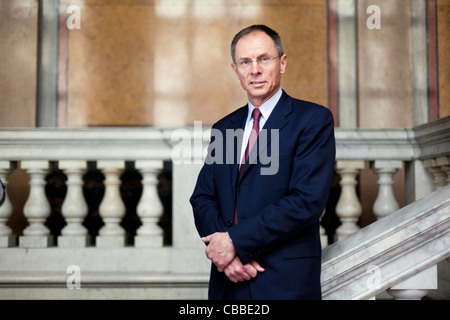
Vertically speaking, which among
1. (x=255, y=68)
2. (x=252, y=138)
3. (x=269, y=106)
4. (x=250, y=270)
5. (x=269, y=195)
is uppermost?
(x=255, y=68)

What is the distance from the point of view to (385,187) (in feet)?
10.4

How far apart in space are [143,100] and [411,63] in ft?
8.13

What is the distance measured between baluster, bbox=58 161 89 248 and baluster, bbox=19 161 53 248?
99mm

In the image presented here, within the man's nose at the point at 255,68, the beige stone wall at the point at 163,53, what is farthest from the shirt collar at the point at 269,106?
the beige stone wall at the point at 163,53

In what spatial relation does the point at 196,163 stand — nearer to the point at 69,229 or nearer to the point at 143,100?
the point at 69,229

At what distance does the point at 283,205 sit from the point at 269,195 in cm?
12

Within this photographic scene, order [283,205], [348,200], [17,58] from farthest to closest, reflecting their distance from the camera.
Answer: [17,58], [348,200], [283,205]

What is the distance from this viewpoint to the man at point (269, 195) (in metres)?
1.78

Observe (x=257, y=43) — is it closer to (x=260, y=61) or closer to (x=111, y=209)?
(x=260, y=61)

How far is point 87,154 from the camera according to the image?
3039 millimetres

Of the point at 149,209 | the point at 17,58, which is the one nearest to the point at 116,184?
the point at 149,209

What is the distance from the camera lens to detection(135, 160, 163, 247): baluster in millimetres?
3018

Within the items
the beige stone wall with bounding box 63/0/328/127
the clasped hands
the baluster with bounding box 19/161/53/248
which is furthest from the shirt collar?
the beige stone wall with bounding box 63/0/328/127

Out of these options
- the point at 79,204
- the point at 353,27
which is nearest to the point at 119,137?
the point at 79,204
